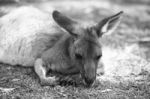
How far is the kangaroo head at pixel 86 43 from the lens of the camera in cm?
473

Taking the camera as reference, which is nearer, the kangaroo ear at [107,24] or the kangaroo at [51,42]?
the kangaroo at [51,42]

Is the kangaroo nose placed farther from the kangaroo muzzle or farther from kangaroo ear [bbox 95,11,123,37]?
kangaroo ear [bbox 95,11,123,37]

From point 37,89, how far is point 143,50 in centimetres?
335

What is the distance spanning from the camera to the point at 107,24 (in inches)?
207

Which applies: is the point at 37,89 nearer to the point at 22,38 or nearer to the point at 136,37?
the point at 22,38

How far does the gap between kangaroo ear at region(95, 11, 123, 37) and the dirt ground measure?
0.79 m

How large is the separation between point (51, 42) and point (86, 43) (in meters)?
1.32

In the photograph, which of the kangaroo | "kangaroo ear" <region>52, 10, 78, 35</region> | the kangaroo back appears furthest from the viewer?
the kangaroo back

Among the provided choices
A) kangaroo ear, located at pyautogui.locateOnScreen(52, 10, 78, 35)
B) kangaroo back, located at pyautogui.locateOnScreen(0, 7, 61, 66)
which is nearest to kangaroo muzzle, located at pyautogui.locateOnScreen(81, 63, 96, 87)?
kangaroo ear, located at pyautogui.locateOnScreen(52, 10, 78, 35)

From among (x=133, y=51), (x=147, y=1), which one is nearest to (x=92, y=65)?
(x=133, y=51)

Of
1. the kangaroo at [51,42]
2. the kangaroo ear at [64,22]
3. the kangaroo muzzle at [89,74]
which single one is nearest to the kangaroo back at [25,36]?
the kangaroo at [51,42]

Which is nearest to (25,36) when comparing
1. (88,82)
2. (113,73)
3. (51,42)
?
(51,42)

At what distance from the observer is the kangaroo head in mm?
4734

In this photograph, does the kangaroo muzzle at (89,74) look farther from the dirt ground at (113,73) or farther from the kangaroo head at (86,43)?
the dirt ground at (113,73)
